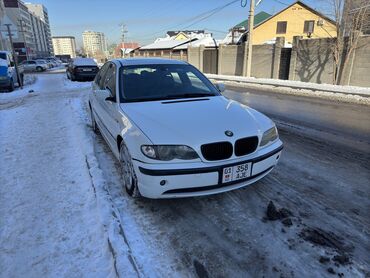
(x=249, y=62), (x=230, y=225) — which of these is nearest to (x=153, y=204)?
(x=230, y=225)

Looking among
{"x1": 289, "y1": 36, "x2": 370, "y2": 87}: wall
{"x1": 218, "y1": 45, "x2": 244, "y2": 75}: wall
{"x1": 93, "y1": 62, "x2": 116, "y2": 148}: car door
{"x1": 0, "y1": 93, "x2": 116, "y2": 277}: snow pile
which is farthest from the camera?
{"x1": 218, "y1": 45, "x2": 244, "y2": 75}: wall

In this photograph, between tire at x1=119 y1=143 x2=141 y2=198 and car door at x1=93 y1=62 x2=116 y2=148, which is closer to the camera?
tire at x1=119 y1=143 x2=141 y2=198

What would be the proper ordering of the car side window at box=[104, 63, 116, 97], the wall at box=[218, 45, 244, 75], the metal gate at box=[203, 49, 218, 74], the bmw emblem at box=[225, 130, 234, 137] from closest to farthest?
1. the bmw emblem at box=[225, 130, 234, 137]
2. the car side window at box=[104, 63, 116, 97]
3. the wall at box=[218, 45, 244, 75]
4. the metal gate at box=[203, 49, 218, 74]

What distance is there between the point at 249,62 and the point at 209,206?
808 inches

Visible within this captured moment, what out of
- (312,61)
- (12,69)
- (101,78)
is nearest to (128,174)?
(101,78)

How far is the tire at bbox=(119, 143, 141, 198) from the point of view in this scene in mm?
3539

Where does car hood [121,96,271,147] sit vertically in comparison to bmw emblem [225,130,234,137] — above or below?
above

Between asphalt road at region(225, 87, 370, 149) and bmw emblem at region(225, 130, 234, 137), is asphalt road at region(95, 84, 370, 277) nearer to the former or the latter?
bmw emblem at region(225, 130, 234, 137)

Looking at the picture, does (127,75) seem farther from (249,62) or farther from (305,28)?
(305,28)

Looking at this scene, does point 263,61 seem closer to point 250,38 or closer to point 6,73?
point 250,38

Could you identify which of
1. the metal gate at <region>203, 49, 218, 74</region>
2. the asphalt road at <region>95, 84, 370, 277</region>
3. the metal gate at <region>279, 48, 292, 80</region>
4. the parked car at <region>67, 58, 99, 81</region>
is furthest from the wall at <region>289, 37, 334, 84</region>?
the asphalt road at <region>95, 84, 370, 277</region>

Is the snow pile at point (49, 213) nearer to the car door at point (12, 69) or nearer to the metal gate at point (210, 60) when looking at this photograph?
the car door at point (12, 69)

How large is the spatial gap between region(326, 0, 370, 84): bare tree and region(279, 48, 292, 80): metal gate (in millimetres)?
4307

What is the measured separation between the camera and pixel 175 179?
3.09 m
